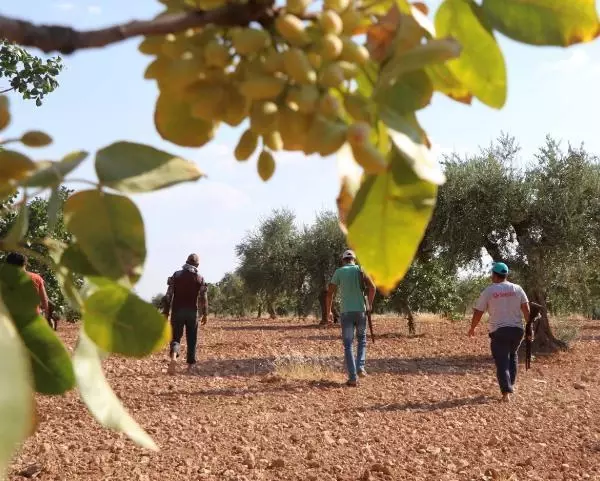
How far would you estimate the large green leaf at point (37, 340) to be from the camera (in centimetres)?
74

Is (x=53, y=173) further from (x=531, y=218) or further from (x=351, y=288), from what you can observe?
(x=531, y=218)

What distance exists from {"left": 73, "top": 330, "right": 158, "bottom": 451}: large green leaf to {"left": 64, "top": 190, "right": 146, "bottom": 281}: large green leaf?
11 centimetres

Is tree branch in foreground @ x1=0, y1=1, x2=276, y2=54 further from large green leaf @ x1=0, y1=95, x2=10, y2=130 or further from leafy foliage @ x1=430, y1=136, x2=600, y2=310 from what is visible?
leafy foliage @ x1=430, y1=136, x2=600, y2=310

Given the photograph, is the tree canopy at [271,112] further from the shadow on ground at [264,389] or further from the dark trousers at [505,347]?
the shadow on ground at [264,389]

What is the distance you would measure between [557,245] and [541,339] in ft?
Result: 6.82

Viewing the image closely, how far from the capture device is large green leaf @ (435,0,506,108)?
2.33 ft

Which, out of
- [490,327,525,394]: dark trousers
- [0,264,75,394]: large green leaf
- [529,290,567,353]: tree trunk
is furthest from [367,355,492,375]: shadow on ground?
[0,264,75,394]: large green leaf

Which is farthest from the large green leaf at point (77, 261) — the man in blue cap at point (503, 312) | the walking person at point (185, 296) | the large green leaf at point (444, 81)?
the walking person at point (185, 296)

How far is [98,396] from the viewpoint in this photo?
0.69 metres

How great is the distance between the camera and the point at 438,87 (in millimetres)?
715

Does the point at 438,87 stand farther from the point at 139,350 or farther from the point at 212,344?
the point at 212,344

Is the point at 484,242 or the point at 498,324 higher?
the point at 484,242

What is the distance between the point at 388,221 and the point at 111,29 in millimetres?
302

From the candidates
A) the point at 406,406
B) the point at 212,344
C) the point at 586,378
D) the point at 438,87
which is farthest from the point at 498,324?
the point at 212,344
